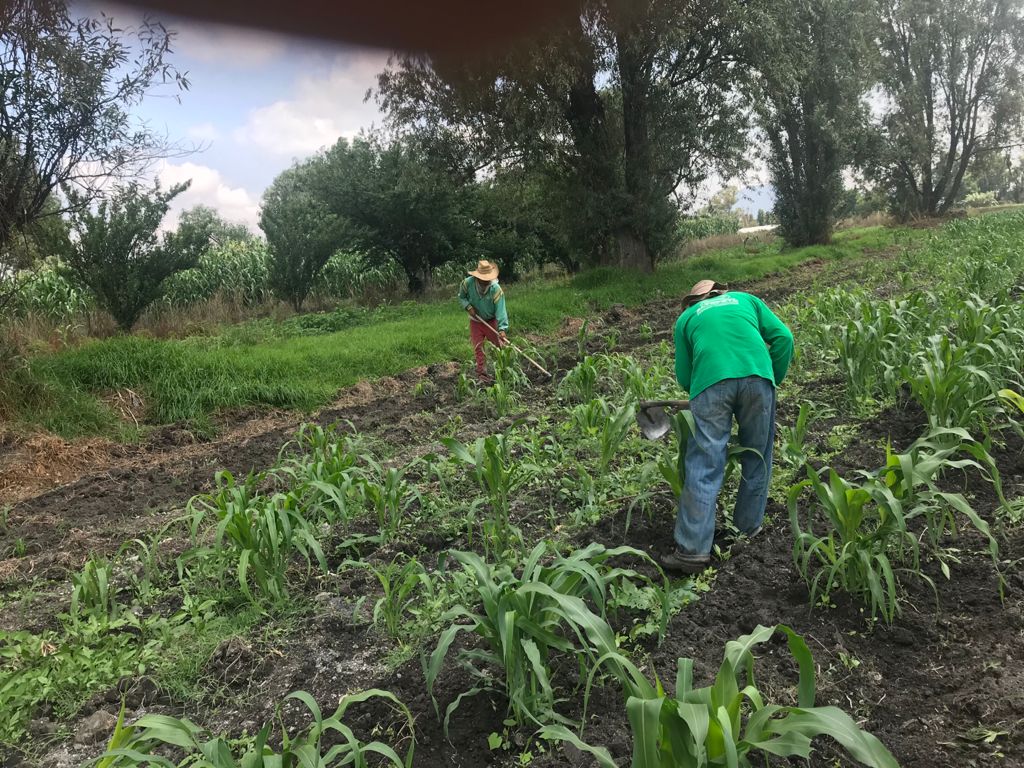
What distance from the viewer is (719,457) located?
3244 mm

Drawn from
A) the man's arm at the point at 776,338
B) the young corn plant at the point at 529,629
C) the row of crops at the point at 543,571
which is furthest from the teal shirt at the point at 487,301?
the young corn plant at the point at 529,629

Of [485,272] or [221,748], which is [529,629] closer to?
[221,748]

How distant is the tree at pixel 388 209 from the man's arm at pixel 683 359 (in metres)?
14.1

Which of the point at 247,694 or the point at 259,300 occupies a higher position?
the point at 259,300

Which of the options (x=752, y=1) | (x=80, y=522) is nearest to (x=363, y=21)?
(x=80, y=522)

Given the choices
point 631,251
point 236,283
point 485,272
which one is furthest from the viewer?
point 236,283

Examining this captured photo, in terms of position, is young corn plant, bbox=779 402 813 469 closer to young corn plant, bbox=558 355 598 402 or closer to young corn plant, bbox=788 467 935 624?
young corn plant, bbox=788 467 935 624

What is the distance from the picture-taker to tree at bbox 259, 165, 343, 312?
1591 centimetres

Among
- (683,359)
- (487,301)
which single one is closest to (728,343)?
(683,359)

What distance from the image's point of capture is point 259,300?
18.1m

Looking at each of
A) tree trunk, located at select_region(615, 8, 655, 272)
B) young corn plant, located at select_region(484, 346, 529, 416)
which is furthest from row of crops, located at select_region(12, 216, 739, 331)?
young corn plant, located at select_region(484, 346, 529, 416)

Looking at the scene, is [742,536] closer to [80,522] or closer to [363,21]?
[363,21]

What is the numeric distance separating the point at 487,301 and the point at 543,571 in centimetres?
550

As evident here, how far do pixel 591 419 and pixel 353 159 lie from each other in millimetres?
16252
